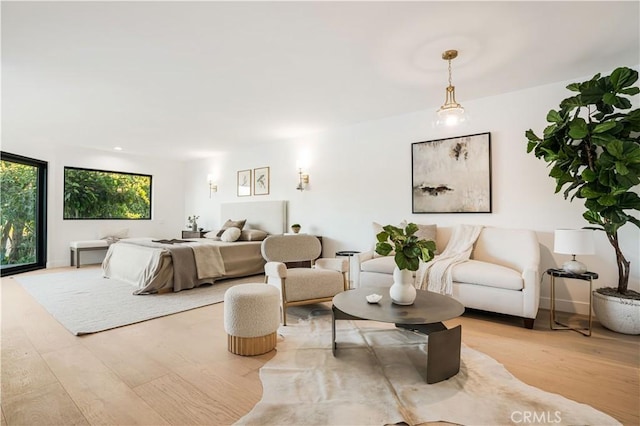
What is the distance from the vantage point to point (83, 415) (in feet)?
5.27

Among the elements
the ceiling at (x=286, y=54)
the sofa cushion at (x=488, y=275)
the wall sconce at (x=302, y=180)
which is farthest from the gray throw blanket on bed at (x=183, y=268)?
the sofa cushion at (x=488, y=275)

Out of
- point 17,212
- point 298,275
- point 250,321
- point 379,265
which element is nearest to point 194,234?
point 17,212

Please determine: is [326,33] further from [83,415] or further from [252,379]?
[83,415]

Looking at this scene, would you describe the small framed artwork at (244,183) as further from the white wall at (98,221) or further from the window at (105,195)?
the window at (105,195)

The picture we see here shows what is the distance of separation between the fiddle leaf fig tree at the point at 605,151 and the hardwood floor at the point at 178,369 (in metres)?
1.06

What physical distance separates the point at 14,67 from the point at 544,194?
18.2 feet

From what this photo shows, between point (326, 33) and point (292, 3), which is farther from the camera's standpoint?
point (326, 33)

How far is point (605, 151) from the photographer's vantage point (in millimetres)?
2578

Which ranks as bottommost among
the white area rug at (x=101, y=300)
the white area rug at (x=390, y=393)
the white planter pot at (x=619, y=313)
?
the white area rug at (x=101, y=300)

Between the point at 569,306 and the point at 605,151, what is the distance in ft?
5.61

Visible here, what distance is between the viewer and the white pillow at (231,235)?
5473mm

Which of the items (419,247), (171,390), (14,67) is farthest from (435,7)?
(14,67)

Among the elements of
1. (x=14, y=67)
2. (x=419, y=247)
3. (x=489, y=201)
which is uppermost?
(x=14, y=67)
